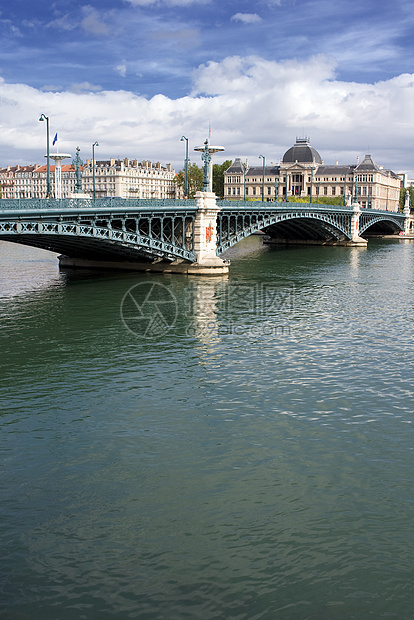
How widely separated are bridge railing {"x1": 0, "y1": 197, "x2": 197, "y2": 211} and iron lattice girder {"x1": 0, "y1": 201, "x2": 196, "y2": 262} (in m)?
0.39

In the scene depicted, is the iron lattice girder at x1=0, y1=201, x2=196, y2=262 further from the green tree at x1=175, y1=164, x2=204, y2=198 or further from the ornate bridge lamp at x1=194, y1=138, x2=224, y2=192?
the green tree at x1=175, y1=164, x2=204, y2=198

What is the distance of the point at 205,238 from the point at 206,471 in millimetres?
39853

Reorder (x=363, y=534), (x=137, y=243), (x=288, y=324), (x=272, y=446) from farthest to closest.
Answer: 1. (x=137, y=243)
2. (x=288, y=324)
3. (x=272, y=446)
4. (x=363, y=534)

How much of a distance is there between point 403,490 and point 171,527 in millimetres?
5246

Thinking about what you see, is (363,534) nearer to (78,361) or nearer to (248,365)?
(248,365)

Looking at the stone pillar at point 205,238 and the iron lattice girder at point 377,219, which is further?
the iron lattice girder at point 377,219

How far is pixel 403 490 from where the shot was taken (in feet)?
45.6

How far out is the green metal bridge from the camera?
35.8 metres

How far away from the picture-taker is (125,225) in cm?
4541

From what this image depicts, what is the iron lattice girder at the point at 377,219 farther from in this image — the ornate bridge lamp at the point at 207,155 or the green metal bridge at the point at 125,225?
the ornate bridge lamp at the point at 207,155

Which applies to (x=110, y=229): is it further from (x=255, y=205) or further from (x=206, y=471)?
(x=206, y=471)

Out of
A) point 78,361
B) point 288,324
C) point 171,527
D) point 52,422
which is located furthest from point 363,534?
point 288,324

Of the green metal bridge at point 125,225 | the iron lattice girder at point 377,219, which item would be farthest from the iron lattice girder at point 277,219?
the iron lattice girder at point 377,219

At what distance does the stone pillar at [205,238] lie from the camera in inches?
2083
